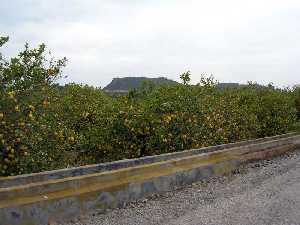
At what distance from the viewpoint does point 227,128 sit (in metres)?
13.1

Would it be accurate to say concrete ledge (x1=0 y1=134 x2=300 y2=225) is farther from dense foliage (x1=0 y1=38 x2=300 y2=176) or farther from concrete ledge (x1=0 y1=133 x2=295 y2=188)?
dense foliage (x1=0 y1=38 x2=300 y2=176)

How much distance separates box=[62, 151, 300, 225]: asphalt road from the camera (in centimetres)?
665

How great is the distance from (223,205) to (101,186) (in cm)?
175

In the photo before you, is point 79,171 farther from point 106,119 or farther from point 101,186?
point 106,119

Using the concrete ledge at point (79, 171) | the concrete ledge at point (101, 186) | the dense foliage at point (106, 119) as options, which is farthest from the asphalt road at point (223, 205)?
the dense foliage at point (106, 119)

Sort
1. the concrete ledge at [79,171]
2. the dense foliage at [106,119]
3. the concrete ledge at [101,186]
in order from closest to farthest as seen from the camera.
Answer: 1. the concrete ledge at [101,186]
2. the concrete ledge at [79,171]
3. the dense foliage at [106,119]

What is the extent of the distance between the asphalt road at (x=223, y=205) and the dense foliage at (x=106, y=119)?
1.56 m

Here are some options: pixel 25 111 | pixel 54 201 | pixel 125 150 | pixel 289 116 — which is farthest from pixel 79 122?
pixel 289 116

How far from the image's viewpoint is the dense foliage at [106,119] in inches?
308

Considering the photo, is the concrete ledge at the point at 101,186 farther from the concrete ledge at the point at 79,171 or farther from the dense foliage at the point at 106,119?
the dense foliage at the point at 106,119

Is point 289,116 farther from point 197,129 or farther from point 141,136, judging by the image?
point 141,136

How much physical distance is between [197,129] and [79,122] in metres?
2.97

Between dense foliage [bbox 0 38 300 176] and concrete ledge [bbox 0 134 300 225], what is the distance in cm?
69

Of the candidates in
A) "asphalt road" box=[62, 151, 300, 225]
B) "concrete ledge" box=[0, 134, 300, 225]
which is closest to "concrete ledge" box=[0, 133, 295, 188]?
"concrete ledge" box=[0, 134, 300, 225]
